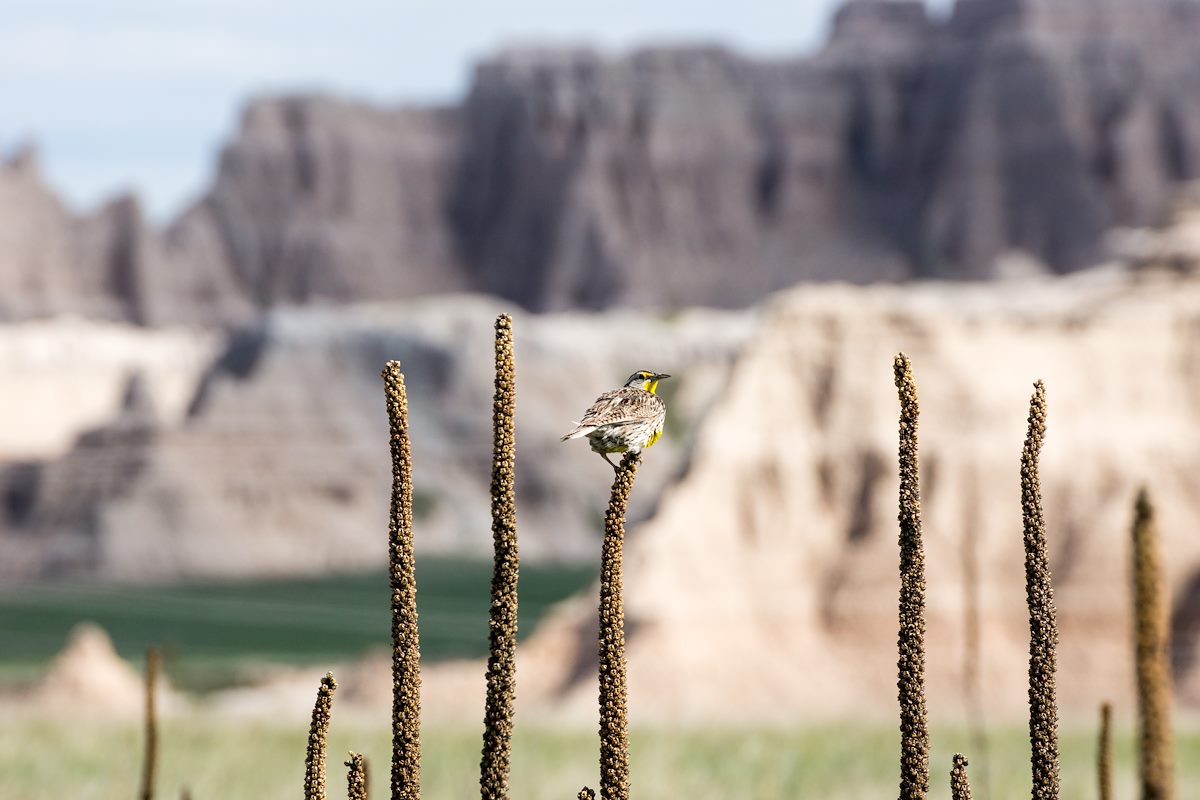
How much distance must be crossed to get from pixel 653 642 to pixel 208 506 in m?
65.0

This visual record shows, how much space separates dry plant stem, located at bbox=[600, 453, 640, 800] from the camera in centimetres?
250

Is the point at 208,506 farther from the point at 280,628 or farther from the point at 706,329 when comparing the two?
the point at 706,329

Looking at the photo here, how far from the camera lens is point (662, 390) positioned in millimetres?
104875

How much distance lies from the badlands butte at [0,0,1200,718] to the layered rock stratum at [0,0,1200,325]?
0.38m

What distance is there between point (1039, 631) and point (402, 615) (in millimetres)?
846

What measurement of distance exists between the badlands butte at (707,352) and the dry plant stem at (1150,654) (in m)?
30.9

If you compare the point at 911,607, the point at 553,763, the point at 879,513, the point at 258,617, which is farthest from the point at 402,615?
the point at 258,617

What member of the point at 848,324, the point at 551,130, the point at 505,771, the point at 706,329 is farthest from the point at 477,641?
the point at 551,130

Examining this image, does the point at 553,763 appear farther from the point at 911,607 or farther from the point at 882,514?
the point at 911,607

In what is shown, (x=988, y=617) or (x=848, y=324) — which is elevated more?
(x=848, y=324)

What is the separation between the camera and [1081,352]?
4022 centimetres

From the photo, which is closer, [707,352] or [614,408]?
[614,408]

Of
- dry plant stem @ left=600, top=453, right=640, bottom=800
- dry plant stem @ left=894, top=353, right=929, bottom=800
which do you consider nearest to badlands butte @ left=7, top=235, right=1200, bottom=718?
dry plant stem @ left=894, top=353, right=929, bottom=800

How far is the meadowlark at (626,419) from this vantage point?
9.31 feet
